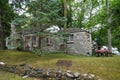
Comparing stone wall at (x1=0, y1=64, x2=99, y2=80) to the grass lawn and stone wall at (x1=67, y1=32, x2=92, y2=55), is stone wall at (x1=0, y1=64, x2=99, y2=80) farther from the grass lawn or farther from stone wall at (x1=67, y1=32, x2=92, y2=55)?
stone wall at (x1=67, y1=32, x2=92, y2=55)

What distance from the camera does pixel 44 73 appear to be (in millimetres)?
15453

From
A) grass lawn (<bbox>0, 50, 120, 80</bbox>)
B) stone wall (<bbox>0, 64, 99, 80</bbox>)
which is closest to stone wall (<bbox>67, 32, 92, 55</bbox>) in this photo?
grass lawn (<bbox>0, 50, 120, 80</bbox>)

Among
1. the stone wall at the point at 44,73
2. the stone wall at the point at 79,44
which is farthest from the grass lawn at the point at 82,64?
the stone wall at the point at 79,44

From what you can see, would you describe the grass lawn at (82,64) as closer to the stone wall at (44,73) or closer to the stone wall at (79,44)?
the stone wall at (44,73)

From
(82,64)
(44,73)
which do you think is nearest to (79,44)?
(82,64)

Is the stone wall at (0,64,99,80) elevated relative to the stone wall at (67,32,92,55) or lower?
lower

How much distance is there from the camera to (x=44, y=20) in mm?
18484

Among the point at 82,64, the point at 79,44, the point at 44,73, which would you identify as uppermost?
the point at 79,44

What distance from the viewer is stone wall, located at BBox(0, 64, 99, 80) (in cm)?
1433

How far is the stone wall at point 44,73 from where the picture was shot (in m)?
14.3

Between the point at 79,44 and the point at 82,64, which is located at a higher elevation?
the point at 79,44

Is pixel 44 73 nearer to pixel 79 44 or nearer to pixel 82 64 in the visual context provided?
pixel 82 64

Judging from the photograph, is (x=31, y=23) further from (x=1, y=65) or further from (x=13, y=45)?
(x=1, y=65)

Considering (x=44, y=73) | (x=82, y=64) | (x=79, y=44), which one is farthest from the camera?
(x=79, y=44)
